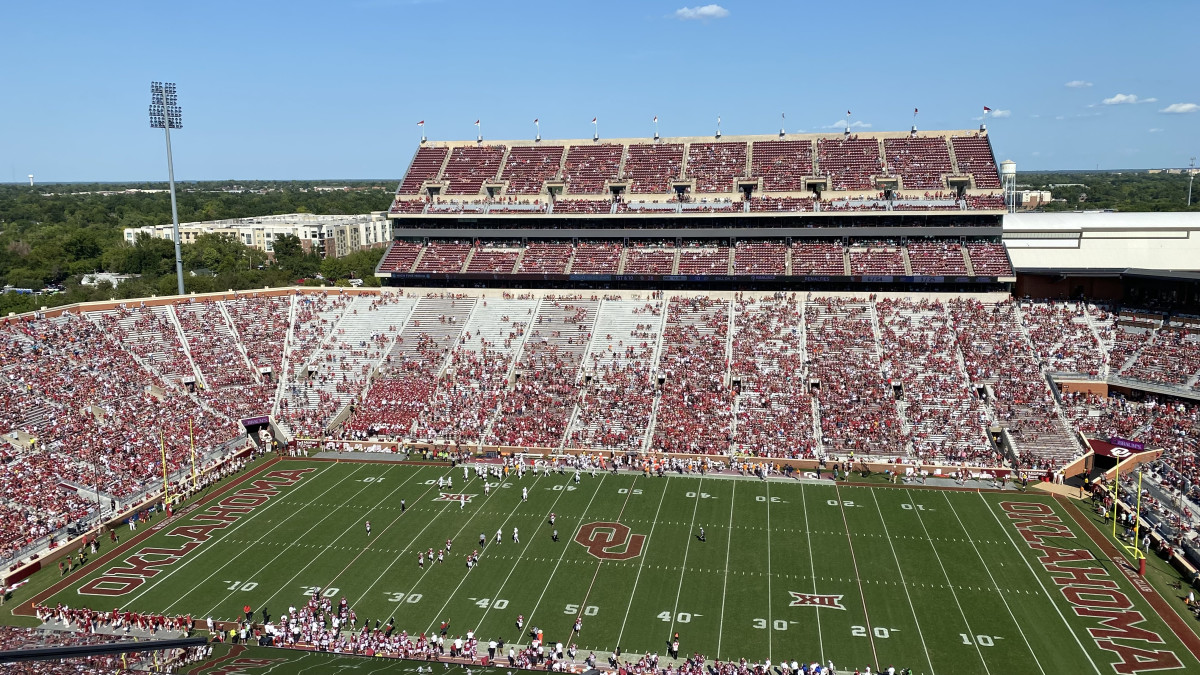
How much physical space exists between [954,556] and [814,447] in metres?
10.3

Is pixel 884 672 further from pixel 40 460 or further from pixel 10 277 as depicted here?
pixel 10 277

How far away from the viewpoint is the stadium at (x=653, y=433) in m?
25.0

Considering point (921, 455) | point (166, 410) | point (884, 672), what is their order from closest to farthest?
point (884, 672), point (921, 455), point (166, 410)

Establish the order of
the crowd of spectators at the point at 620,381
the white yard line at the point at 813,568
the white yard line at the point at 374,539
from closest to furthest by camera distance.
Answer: the white yard line at the point at 813,568
the white yard line at the point at 374,539
the crowd of spectators at the point at 620,381

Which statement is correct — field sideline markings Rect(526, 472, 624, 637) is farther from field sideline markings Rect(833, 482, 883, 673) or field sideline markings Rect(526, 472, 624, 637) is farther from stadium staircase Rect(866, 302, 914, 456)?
stadium staircase Rect(866, 302, 914, 456)

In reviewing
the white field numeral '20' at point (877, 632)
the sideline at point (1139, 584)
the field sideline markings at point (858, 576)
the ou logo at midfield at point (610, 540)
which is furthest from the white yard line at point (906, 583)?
the ou logo at midfield at point (610, 540)

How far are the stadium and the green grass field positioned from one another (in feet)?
0.47

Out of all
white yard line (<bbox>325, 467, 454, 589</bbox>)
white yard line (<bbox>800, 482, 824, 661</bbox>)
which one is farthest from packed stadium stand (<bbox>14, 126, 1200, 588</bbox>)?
white yard line (<bbox>325, 467, 454, 589</bbox>)

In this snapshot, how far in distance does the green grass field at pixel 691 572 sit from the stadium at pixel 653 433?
5.7 inches

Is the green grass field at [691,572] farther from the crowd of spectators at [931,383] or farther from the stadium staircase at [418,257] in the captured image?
the stadium staircase at [418,257]

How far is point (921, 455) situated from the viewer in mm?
37906

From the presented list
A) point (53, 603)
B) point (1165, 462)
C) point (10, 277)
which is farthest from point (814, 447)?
point (10, 277)

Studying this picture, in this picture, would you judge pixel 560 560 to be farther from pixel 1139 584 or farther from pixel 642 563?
pixel 1139 584

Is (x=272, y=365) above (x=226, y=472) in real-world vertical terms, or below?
above
